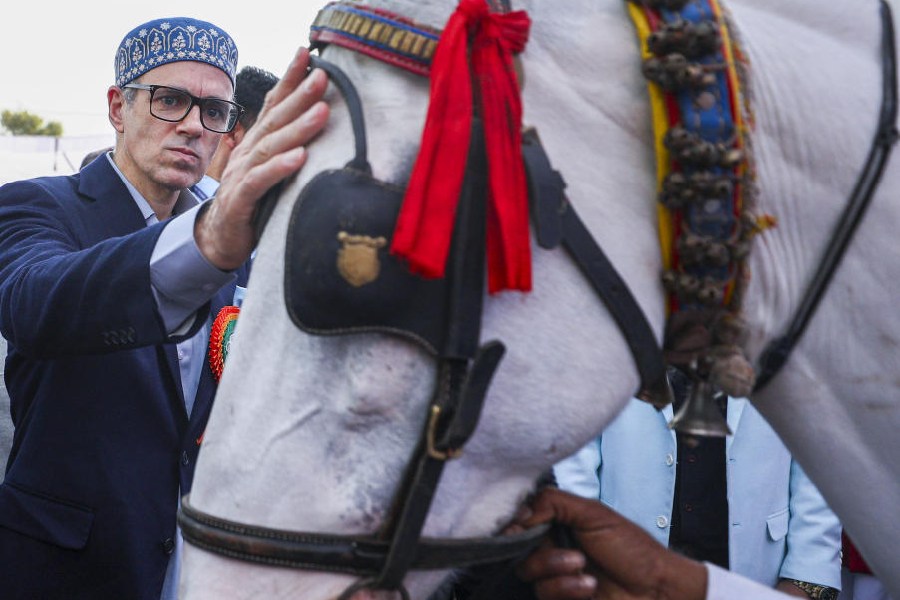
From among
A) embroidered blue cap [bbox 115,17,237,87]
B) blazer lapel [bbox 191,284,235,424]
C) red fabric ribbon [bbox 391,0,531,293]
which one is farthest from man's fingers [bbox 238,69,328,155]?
embroidered blue cap [bbox 115,17,237,87]

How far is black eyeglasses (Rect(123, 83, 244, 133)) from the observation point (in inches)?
127

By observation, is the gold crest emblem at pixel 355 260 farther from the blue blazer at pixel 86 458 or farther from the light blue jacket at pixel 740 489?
the light blue jacket at pixel 740 489

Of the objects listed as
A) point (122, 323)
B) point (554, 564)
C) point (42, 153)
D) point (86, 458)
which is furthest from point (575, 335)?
point (42, 153)

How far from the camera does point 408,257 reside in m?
1.13

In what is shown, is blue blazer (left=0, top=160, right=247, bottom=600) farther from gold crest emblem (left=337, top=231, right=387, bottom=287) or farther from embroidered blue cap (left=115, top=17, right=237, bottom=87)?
gold crest emblem (left=337, top=231, right=387, bottom=287)

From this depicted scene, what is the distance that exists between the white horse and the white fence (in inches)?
290

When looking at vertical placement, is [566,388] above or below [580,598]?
above

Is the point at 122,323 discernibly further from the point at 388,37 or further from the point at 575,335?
the point at 575,335

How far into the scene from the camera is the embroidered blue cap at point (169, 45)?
326 centimetres

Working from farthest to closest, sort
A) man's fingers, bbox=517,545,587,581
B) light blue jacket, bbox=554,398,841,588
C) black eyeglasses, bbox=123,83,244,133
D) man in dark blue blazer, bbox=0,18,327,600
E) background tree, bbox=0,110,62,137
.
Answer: background tree, bbox=0,110,62,137 < black eyeglasses, bbox=123,83,244,133 < light blue jacket, bbox=554,398,841,588 < man in dark blue blazer, bbox=0,18,327,600 < man's fingers, bbox=517,545,587,581

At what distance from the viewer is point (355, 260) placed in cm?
115

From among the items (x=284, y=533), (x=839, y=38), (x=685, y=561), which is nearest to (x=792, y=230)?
(x=839, y=38)

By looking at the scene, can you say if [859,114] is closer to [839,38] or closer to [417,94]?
[839,38]

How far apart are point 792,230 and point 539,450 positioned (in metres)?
0.52
